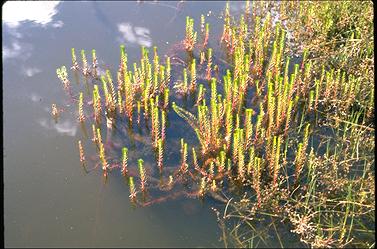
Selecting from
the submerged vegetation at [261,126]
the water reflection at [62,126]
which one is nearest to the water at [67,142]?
the water reflection at [62,126]

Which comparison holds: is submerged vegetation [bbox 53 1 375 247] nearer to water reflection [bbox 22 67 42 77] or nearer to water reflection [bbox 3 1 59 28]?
water reflection [bbox 22 67 42 77]

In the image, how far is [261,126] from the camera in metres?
4.22

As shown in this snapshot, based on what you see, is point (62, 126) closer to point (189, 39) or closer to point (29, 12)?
point (189, 39)

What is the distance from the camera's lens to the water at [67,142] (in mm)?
3393

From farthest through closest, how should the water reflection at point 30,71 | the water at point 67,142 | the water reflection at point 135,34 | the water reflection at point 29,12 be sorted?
1. the water reflection at point 29,12
2. the water reflection at point 135,34
3. the water reflection at point 30,71
4. the water at point 67,142

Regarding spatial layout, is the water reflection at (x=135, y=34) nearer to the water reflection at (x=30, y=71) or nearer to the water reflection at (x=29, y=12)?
the water reflection at (x=29, y=12)

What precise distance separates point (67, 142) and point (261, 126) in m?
1.74

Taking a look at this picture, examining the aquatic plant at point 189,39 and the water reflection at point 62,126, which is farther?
the aquatic plant at point 189,39


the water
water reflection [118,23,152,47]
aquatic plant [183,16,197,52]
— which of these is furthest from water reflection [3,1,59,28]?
aquatic plant [183,16,197,52]

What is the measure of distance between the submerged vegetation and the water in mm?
147

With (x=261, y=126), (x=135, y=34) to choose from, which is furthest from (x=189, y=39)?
(x=261, y=126)

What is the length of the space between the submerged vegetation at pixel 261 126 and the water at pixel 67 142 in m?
0.15

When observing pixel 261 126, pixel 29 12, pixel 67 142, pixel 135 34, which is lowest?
pixel 67 142

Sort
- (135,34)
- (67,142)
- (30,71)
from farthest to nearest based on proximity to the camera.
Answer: (135,34), (30,71), (67,142)
